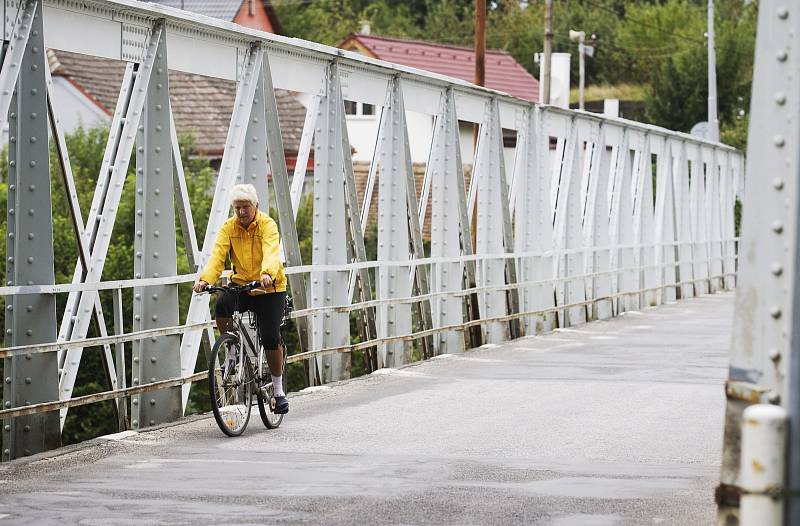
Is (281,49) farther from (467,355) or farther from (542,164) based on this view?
(542,164)

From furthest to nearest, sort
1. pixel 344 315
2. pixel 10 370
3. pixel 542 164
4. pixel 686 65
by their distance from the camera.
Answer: pixel 686 65
pixel 542 164
pixel 344 315
pixel 10 370

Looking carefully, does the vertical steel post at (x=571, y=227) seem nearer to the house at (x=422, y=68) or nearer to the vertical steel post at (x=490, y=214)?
the vertical steel post at (x=490, y=214)

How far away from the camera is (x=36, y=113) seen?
367 inches

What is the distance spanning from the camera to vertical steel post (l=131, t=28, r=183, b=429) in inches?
425

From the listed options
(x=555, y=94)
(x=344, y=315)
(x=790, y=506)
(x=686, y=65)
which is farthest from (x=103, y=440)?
(x=686, y=65)

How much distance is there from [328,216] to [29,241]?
5.18 metres

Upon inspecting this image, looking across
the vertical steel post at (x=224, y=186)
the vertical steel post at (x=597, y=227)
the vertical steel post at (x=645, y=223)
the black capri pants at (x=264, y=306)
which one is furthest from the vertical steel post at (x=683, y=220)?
the black capri pants at (x=264, y=306)

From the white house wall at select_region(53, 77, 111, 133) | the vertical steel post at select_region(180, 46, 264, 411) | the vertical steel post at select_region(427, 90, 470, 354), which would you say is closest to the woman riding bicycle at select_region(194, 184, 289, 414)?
the vertical steel post at select_region(180, 46, 264, 411)

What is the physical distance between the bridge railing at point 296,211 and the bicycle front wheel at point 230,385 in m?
0.56

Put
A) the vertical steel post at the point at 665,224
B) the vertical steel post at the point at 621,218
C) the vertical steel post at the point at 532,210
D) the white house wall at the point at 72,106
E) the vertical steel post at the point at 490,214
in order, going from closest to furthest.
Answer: the vertical steel post at the point at 490,214
the vertical steel post at the point at 532,210
the vertical steel post at the point at 621,218
the vertical steel post at the point at 665,224
the white house wall at the point at 72,106

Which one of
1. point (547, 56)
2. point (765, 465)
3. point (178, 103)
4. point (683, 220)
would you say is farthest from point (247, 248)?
point (178, 103)

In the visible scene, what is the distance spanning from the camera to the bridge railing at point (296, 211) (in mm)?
9344

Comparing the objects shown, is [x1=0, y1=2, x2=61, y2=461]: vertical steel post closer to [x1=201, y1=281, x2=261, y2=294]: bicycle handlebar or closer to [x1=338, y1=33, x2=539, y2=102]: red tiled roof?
[x1=201, y1=281, x2=261, y2=294]: bicycle handlebar

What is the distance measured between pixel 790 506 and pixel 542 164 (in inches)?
681
